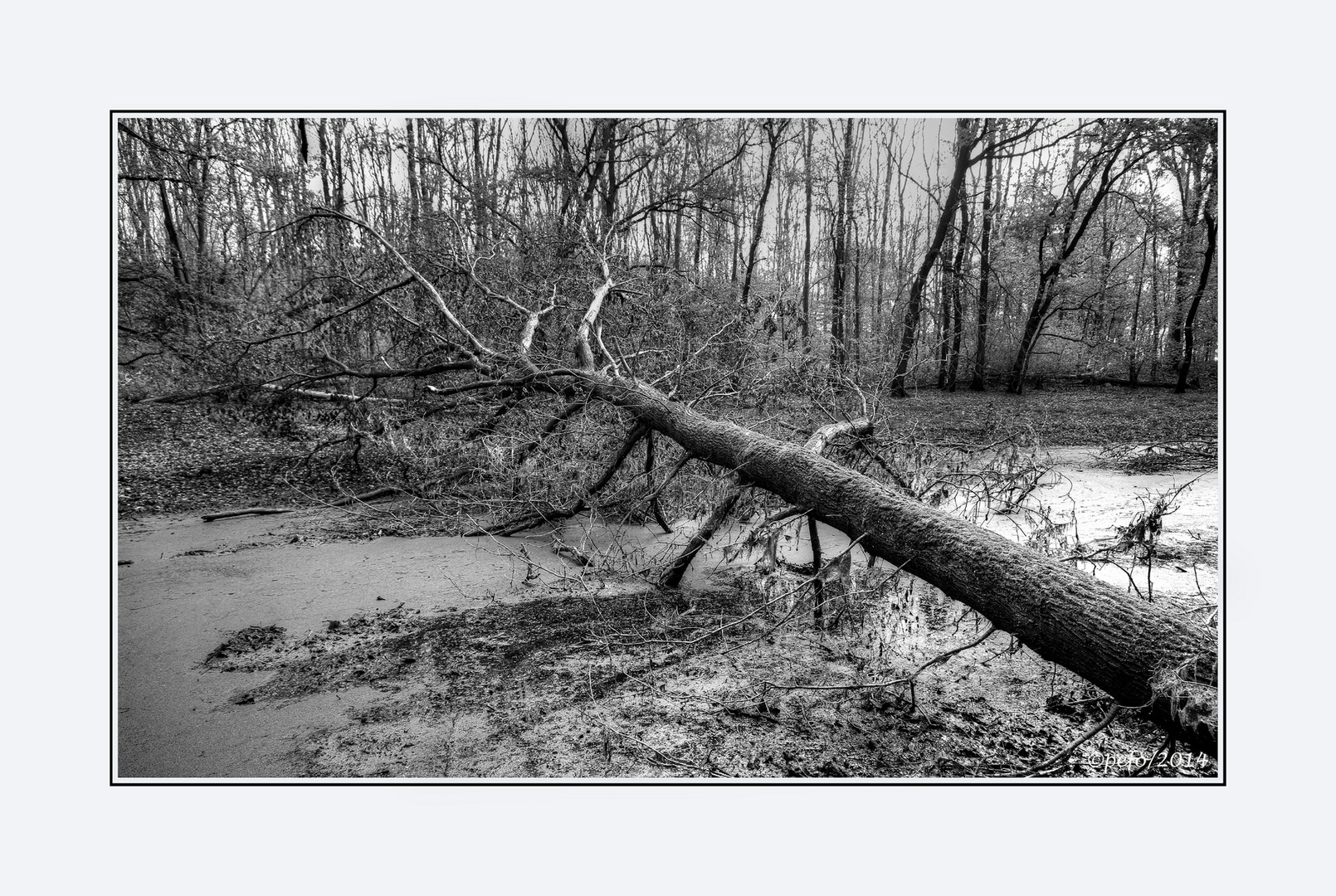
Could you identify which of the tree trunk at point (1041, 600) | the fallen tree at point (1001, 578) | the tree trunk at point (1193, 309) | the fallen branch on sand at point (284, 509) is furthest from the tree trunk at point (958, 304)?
the fallen branch on sand at point (284, 509)

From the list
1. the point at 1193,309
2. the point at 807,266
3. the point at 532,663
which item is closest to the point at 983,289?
the point at 807,266

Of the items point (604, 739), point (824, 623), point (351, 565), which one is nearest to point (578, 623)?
point (604, 739)

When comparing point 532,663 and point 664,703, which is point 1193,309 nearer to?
point 664,703

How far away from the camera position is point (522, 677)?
→ 8.00 feet

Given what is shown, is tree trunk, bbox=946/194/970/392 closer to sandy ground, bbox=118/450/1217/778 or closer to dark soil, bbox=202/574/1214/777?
sandy ground, bbox=118/450/1217/778

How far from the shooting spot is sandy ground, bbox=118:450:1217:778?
1979 millimetres

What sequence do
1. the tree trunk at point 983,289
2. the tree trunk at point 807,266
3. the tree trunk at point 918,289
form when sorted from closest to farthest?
the tree trunk at point 983,289, the tree trunk at point 918,289, the tree trunk at point 807,266

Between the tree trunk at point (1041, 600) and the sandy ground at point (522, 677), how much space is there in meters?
0.46

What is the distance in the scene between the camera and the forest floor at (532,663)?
198 cm

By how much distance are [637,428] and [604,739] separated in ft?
6.67

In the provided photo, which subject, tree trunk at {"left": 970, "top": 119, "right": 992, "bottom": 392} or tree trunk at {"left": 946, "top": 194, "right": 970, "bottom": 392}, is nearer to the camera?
tree trunk at {"left": 970, "top": 119, "right": 992, "bottom": 392}

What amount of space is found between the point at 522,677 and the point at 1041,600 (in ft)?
5.83

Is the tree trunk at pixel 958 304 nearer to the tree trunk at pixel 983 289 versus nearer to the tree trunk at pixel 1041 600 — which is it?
the tree trunk at pixel 983 289

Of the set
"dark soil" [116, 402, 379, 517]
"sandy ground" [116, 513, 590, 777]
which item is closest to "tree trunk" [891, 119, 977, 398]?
"sandy ground" [116, 513, 590, 777]
